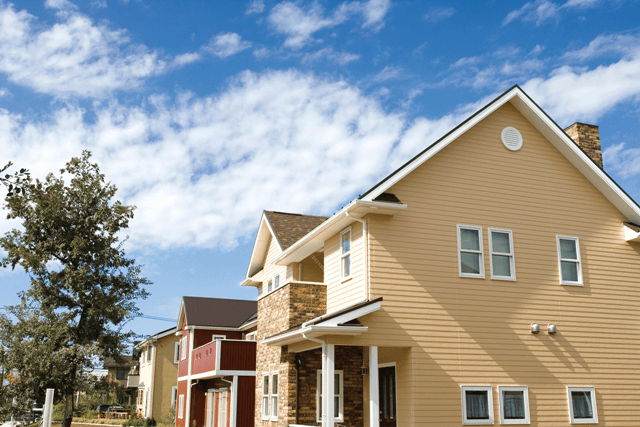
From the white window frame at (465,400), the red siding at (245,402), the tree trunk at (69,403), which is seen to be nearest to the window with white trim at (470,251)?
the white window frame at (465,400)

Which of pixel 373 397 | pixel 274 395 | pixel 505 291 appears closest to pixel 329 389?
pixel 373 397

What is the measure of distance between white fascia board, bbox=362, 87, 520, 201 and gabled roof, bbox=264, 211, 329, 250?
23.0ft

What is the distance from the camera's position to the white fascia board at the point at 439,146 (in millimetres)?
15336

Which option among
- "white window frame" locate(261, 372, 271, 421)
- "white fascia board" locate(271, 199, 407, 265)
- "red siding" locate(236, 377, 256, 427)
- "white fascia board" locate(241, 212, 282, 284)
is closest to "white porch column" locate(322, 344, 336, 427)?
"white fascia board" locate(271, 199, 407, 265)

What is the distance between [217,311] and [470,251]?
74.3 feet

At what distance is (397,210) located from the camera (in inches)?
607

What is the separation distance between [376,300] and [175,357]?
105 feet

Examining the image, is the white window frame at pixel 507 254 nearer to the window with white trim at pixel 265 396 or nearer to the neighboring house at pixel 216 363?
the window with white trim at pixel 265 396

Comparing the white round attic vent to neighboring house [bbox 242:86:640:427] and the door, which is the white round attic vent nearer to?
neighboring house [bbox 242:86:640:427]

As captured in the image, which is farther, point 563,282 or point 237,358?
point 237,358

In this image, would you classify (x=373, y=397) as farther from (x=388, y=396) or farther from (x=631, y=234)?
(x=631, y=234)

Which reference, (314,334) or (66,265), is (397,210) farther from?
(66,265)

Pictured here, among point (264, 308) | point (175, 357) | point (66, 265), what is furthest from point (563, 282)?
point (175, 357)

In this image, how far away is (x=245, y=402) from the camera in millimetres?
25406
